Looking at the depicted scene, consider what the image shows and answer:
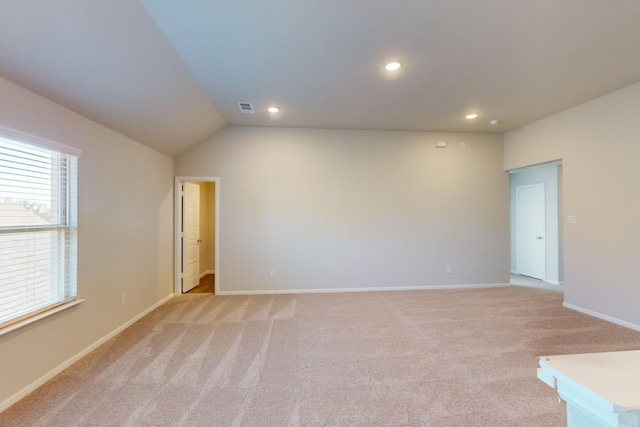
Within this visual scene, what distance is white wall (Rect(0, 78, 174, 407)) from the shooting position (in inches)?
78.3

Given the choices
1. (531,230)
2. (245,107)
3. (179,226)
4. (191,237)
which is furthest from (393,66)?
(531,230)

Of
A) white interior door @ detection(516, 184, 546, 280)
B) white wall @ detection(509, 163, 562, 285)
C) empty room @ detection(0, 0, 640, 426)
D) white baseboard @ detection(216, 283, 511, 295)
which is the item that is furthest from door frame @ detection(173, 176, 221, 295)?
white interior door @ detection(516, 184, 546, 280)

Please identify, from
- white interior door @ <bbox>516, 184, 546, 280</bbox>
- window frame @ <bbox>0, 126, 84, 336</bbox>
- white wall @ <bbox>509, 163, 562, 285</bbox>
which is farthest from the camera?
white interior door @ <bbox>516, 184, 546, 280</bbox>

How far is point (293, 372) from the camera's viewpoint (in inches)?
89.0

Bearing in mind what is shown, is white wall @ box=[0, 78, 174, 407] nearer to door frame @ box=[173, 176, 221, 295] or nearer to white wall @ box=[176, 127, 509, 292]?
door frame @ box=[173, 176, 221, 295]

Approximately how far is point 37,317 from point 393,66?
3.83 m

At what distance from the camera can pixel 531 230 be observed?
5.75 m

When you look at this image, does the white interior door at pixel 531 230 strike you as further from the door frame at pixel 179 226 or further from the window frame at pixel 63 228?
the window frame at pixel 63 228

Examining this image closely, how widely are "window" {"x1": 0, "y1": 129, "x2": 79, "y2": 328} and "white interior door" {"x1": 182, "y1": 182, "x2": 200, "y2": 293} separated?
215cm

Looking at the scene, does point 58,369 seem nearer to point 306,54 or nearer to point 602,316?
point 306,54

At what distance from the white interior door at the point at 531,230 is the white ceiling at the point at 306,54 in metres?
2.55

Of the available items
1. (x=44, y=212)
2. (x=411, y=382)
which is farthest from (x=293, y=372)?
(x=44, y=212)

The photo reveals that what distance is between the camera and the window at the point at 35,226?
1935 mm

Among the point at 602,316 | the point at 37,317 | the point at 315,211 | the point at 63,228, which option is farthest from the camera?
the point at 315,211
